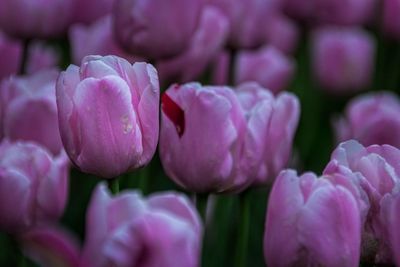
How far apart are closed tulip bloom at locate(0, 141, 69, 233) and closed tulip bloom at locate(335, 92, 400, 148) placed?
39 centimetres

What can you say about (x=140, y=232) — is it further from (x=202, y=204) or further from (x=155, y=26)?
(x=155, y=26)

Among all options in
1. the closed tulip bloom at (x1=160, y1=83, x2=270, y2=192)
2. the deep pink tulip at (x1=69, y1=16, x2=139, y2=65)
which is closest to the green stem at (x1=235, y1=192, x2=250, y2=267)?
the closed tulip bloom at (x1=160, y1=83, x2=270, y2=192)

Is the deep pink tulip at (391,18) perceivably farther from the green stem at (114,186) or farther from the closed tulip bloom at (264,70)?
the green stem at (114,186)

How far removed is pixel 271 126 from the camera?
1.14 metres

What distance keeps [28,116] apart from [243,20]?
401 mm

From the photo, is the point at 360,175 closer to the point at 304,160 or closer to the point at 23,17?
the point at 23,17

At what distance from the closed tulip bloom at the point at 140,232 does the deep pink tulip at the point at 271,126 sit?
1.19 feet

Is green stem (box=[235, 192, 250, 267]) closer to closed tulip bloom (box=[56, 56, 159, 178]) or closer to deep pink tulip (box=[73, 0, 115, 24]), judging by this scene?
closed tulip bloom (box=[56, 56, 159, 178])

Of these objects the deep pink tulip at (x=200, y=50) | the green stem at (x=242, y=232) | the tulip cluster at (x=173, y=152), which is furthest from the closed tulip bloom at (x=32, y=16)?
the green stem at (x=242, y=232)

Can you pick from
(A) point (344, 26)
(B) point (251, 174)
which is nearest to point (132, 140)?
(B) point (251, 174)

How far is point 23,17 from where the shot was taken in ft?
4.81

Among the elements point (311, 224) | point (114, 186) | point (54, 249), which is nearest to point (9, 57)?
point (114, 186)

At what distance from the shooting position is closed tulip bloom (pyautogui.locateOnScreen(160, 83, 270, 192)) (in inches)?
40.9

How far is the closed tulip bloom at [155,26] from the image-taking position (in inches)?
51.5
